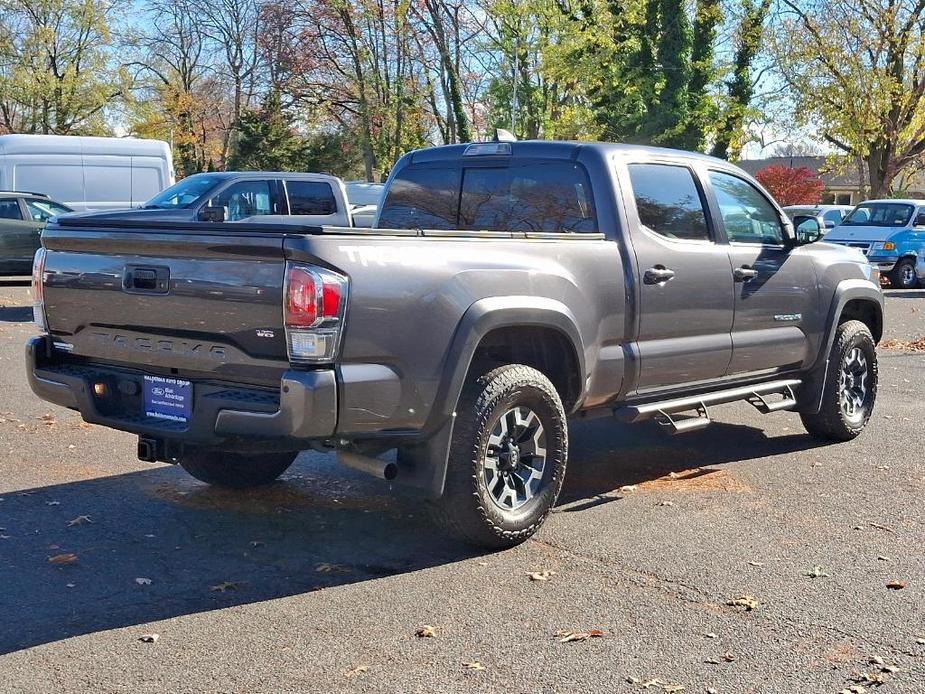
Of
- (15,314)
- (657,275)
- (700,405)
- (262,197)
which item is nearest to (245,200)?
(262,197)

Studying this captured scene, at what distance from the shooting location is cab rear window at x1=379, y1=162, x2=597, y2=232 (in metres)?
6.16

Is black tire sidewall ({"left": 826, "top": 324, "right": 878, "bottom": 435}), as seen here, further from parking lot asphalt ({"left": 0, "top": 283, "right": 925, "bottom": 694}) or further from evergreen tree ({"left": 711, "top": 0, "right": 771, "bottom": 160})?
evergreen tree ({"left": 711, "top": 0, "right": 771, "bottom": 160})

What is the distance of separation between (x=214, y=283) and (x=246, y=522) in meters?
1.57

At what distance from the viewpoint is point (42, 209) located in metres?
18.9

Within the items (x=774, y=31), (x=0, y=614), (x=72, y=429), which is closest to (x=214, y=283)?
(x=0, y=614)

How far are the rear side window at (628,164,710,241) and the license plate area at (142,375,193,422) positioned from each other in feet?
8.88

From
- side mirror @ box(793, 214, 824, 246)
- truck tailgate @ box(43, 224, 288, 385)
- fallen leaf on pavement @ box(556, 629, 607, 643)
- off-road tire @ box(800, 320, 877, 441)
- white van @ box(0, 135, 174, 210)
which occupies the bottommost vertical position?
fallen leaf on pavement @ box(556, 629, 607, 643)

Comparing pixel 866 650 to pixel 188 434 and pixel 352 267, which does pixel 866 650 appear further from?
pixel 188 434

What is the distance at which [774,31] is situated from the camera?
36531 millimetres

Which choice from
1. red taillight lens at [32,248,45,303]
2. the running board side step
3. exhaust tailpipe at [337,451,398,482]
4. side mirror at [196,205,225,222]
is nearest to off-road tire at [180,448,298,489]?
red taillight lens at [32,248,45,303]

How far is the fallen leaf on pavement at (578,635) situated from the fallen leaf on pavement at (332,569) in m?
1.14

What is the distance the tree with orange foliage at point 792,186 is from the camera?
48812 mm

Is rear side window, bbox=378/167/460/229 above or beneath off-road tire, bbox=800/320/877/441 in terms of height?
above

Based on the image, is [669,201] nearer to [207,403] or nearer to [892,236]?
[207,403]
